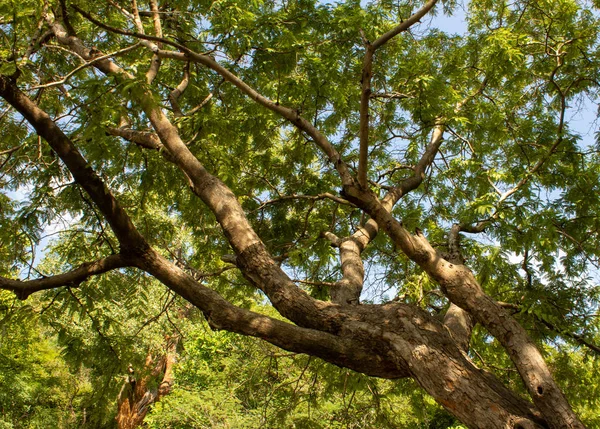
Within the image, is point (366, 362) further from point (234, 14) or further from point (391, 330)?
point (234, 14)

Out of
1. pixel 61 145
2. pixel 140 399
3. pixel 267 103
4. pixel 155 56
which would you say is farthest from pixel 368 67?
pixel 140 399

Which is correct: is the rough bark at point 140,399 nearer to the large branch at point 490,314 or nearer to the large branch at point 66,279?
the large branch at point 66,279

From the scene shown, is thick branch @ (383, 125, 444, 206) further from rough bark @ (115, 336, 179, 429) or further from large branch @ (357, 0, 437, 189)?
rough bark @ (115, 336, 179, 429)

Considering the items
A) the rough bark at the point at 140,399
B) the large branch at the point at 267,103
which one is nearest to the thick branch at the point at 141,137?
the large branch at the point at 267,103

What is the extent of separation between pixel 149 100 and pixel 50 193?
202 cm

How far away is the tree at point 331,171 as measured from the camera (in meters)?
3.19

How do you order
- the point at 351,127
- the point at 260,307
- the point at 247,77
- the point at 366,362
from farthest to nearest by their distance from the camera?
the point at 260,307, the point at 351,127, the point at 247,77, the point at 366,362

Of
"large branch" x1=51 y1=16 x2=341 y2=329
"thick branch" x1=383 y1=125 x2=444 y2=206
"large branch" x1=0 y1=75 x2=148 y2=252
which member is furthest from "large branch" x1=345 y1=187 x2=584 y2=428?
"large branch" x1=0 y1=75 x2=148 y2=252

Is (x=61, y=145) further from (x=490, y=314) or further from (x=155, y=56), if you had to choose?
(x=490, y=314)

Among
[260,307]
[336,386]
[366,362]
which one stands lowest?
[366,362]

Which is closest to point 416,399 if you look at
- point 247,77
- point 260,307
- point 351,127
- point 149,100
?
point 351,127

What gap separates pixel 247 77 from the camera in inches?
236

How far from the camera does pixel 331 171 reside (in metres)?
6.87

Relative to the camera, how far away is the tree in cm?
319
